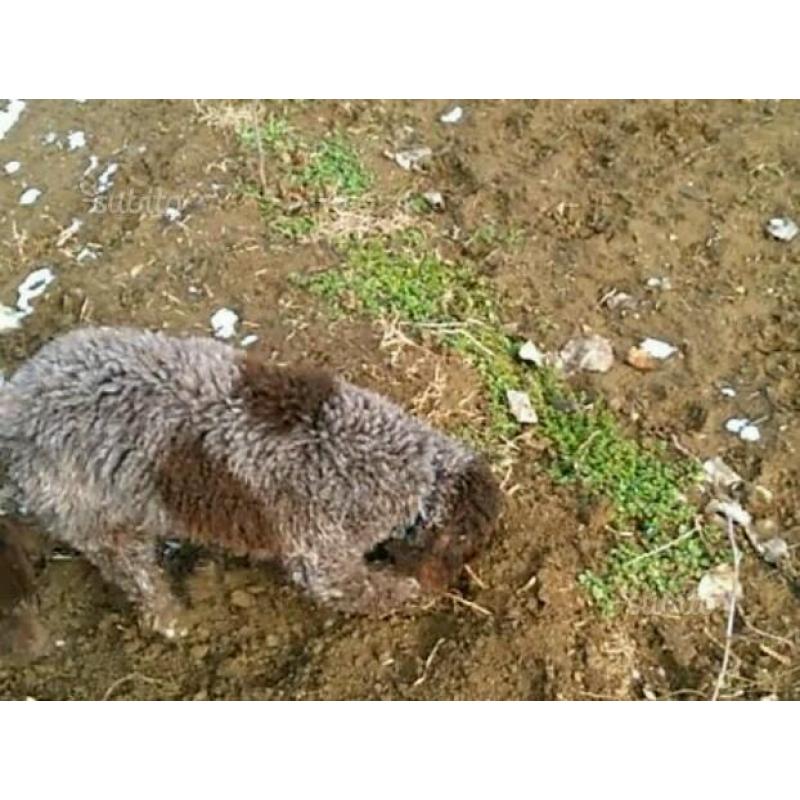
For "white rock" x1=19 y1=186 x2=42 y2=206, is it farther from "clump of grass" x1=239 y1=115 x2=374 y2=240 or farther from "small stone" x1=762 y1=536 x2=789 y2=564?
"small stone" x1=762 y1=536 x2=789 y2=564

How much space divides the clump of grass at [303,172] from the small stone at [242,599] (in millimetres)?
1927

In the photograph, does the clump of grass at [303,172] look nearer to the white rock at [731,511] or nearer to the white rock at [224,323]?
the white rock at [224,323]

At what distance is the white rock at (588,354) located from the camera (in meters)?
5.11

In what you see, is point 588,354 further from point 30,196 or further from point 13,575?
point 30,196

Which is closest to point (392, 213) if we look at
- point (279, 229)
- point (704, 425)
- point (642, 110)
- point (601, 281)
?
point (279, 229)

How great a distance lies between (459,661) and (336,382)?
1077mm

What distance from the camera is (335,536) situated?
422 cm

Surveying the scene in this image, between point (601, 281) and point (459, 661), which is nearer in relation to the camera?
point (459, 661)

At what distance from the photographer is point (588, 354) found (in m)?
5.14

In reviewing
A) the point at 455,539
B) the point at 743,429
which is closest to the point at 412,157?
the point at 743,429

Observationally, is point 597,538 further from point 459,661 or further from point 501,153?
point 501,153

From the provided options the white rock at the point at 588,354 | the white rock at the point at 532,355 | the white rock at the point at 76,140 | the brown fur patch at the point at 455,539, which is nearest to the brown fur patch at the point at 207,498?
the brown fur patch at the point at 455,539

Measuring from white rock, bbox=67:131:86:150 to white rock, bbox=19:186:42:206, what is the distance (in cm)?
33

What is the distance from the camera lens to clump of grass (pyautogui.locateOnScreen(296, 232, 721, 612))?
445 cm
